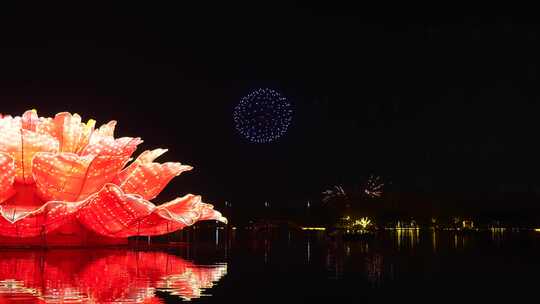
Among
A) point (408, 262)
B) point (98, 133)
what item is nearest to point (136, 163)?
point (98, 133)

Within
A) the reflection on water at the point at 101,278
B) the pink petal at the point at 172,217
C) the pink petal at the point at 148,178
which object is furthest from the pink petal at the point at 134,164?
the reflection on water at the point at 101,278

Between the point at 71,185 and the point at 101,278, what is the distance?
9749 millimetres

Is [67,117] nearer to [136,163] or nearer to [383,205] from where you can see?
[136,163]

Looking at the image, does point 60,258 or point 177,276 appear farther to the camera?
point 60,258

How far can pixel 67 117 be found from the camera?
23.6 metres

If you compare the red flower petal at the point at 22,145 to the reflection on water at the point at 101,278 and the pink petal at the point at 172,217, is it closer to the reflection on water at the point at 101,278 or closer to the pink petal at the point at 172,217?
the reflection on water at the point at 101,278

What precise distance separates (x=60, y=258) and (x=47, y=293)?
338 inches

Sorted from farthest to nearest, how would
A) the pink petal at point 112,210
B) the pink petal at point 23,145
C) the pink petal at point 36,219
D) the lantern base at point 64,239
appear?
the lantern base at point 64,239 → the pink petal at point 23,145 → the pink petal at point 112,210 → the pink petal at point 36,219

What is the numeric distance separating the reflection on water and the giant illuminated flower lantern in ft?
7.98

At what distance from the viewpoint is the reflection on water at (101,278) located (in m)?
10.7

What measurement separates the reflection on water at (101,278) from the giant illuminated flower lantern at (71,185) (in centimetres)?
243

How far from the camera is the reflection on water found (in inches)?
420

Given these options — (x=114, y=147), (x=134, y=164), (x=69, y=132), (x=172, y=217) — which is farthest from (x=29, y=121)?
(x=172, y=217)

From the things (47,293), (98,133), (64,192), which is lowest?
(47,293)
